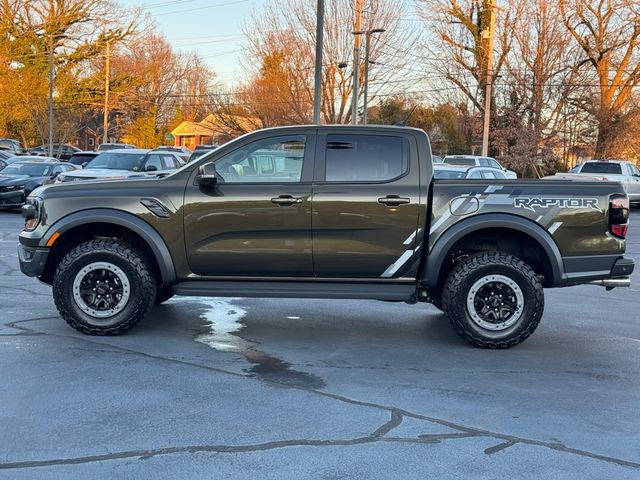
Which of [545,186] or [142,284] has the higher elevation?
[545,186]

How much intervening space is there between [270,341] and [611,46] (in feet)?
123

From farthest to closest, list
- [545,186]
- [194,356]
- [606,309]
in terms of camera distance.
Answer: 1. [606,309]
2. [545,186]
3. [194,356]

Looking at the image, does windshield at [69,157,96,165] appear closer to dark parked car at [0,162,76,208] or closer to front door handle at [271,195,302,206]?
dark parked car at [0,162,76,208]

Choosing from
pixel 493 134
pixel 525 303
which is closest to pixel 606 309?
pixel 525 303

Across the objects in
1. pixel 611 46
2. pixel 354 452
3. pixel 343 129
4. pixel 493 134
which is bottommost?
pixel 354 452

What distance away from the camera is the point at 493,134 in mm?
40906

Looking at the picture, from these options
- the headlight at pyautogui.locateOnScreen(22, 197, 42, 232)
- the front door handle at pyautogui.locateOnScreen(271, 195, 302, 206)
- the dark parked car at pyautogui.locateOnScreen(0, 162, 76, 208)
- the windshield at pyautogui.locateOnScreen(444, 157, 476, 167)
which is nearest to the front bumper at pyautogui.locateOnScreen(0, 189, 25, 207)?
the dark parked car at pyautogui.locateOnScreen(0, 162, 76, 208)

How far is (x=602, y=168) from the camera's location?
27797 mm

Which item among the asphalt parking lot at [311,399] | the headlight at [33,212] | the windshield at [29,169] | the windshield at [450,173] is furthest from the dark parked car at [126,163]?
the headlight at [33,212]

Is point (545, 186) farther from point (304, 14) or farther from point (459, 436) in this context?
point (304, 14)

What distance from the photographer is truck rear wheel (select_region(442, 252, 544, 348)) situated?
22.0 feet

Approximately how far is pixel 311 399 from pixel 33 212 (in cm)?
352

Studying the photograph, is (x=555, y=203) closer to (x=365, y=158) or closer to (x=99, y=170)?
(x=365, y=158)

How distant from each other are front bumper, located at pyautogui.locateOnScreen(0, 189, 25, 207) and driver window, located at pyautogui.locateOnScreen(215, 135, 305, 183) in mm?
15301
